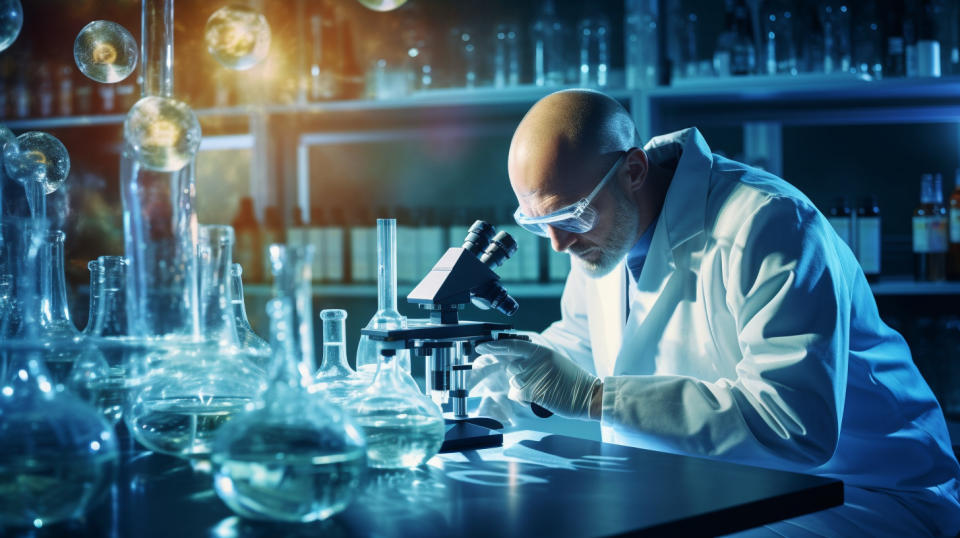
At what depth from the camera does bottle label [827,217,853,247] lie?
8.17 ft

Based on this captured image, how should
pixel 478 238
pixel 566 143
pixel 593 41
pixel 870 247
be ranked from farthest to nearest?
pixel 593 41 < pixel 870 247 < pixel 566 143 < pixel 478 238

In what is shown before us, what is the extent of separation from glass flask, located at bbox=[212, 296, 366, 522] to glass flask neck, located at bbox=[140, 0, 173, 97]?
25.9 inches

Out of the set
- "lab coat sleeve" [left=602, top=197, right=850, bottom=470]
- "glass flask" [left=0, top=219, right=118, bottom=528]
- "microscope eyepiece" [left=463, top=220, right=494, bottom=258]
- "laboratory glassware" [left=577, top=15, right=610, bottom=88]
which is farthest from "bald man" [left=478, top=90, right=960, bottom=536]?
"laboratory glassware" [left=577, top=15, right=610, bottom=88]

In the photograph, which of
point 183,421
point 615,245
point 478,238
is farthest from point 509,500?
point 615,245

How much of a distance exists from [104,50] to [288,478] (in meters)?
0.86

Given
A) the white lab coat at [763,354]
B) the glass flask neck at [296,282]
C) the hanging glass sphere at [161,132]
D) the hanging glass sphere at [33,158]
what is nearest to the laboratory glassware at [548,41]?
the white lab coat at [763,354]

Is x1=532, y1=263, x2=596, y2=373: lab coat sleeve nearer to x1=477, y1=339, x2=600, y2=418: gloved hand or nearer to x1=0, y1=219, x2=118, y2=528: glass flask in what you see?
x1=477, y1=339, x2=600, y2=418: gloved hand

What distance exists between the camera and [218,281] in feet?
3.13

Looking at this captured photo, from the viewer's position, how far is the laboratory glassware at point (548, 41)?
2807 millimetres

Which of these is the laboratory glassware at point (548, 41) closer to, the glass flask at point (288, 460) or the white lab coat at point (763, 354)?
the white lab coat at point (763, 354)

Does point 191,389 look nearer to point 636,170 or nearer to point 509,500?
point 509,500

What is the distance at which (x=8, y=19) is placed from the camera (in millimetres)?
1231

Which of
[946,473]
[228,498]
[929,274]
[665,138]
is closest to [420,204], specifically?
[665,138]

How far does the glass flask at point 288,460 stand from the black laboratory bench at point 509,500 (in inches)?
1.0
